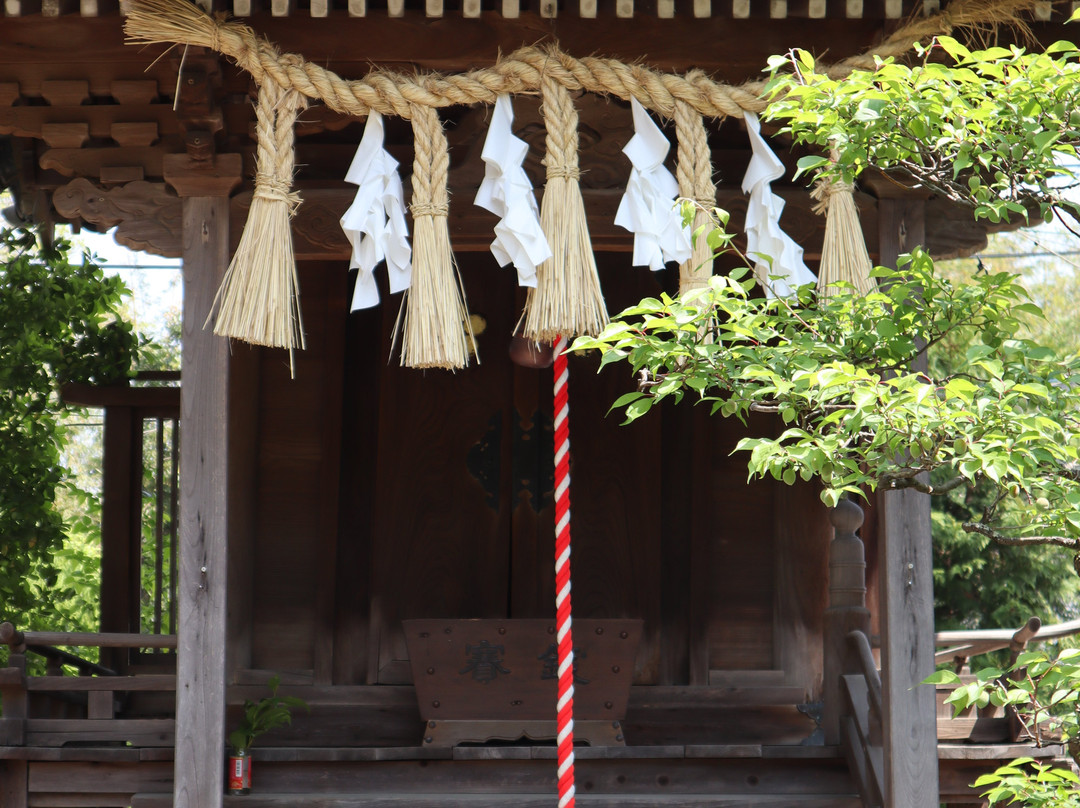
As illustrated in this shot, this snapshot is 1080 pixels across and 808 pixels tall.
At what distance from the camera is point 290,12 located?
4262 mm

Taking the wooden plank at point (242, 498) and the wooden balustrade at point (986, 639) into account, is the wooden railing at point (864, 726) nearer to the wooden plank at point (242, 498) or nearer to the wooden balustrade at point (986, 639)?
the wooden balustrade at point (986, 639)

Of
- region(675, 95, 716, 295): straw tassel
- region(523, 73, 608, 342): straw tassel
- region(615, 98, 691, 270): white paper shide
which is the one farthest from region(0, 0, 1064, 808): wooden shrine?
region(523, 73, 608, 342): straw tassel

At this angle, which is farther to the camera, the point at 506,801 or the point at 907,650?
the point at 506,801

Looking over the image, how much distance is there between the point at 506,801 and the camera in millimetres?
5062

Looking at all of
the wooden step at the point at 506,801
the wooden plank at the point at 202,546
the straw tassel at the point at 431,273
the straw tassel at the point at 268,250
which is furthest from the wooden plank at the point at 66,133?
the wooden step at the point at 506,801

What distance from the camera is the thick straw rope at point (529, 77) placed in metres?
4.33

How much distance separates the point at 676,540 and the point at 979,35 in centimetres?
282

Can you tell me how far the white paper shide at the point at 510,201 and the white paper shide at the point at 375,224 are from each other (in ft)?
0.94

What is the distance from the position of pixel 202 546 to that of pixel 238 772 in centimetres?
100

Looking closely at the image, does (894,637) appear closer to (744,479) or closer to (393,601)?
(744,479)

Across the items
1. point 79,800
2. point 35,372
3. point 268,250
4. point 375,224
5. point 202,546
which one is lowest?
point 79,800

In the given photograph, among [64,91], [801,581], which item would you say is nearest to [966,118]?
[64,91]

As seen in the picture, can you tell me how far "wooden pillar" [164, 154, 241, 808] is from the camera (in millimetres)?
4332

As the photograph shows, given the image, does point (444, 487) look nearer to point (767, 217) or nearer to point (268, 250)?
point (268, 250)
